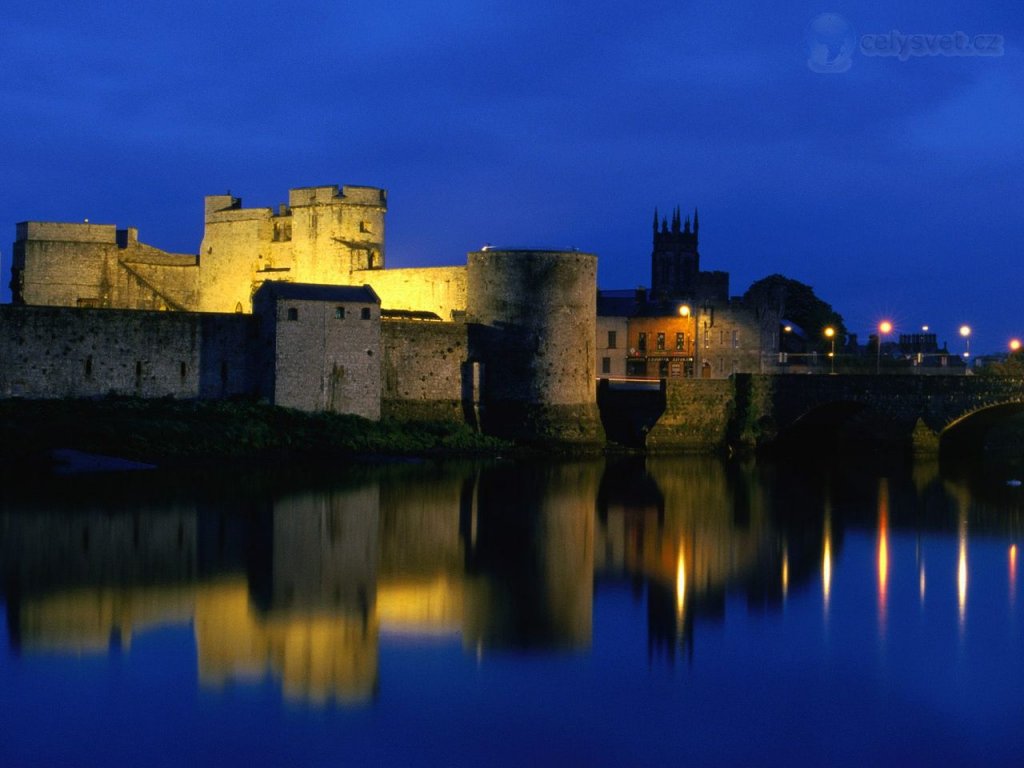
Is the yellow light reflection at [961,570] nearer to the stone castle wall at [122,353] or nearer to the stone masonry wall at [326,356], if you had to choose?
the stone masonry wall at [326,356]

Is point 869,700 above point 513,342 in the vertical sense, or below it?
below

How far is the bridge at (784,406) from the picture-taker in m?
45.1

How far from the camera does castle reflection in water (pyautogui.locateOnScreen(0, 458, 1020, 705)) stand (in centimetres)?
1967

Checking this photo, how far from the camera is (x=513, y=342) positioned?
4256cm

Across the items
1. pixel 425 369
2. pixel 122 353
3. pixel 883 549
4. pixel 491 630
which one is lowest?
pixel 491 630

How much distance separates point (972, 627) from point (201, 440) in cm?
1977

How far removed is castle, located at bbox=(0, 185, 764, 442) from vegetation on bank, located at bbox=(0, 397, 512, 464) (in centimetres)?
79

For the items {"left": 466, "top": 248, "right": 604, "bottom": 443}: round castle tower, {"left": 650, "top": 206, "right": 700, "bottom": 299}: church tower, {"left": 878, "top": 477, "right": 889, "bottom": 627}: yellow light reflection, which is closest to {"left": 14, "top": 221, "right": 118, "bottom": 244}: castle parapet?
{"left": 466, "top": 248, "right": 604, "bottom": 443}: round castle tower

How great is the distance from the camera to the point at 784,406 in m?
47.1

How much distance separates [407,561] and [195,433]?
13.3m

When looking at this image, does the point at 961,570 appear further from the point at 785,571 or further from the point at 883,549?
the point at 785,571

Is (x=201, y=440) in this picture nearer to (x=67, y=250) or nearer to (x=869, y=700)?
(x=67, y=250)

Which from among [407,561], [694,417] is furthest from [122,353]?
[407,561]

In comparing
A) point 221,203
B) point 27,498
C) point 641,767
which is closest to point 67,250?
point 221,203
